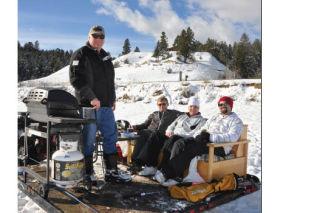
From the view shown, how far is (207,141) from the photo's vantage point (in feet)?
8.97

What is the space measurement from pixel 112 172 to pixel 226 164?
122 cm

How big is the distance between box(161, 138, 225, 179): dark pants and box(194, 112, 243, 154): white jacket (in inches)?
6.3

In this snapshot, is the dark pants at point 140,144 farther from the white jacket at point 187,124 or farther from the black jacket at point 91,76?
the black jacket at point 91,76

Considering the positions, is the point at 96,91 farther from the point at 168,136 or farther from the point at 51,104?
the point at 168,136

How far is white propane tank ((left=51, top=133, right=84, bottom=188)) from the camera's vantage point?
6.60 ft

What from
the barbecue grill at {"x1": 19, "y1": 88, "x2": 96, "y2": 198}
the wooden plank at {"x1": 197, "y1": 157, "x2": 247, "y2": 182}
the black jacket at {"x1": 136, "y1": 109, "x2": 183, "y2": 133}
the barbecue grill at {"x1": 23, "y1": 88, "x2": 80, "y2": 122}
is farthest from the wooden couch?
the barbecue grill at {"x1": 23, "y1": 88, "x2": 80, "y2": 122}

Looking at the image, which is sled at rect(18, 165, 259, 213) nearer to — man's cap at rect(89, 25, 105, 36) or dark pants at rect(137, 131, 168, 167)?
dark pants at rect(137, 131, 168, 167)

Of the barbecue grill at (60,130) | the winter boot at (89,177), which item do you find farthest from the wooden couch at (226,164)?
the barbecue grill at (60,130)

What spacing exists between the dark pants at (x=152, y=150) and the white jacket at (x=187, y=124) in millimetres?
201

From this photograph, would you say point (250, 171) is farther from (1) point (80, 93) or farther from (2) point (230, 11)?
(1) point (80, 93)

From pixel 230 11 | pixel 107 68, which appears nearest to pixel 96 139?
pixel 107 68

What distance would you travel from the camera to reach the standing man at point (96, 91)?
238cm

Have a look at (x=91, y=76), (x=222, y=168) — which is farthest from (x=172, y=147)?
(x=91, y=76)
